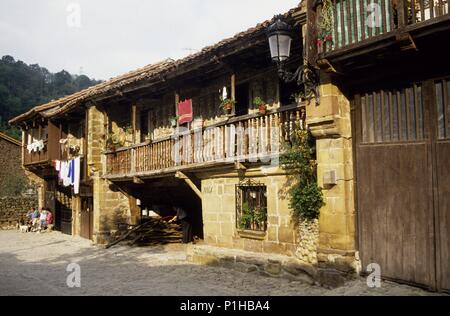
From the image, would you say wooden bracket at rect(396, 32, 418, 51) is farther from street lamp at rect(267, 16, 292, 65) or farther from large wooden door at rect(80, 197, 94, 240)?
large wooden door at rect(80, 197, 94, 240)

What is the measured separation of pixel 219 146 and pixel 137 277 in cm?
357

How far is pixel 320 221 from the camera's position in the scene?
24.9 feet

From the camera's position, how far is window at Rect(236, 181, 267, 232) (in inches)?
375

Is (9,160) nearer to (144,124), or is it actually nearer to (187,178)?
(144,124)

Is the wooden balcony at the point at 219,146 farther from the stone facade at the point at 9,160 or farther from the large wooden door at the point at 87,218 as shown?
the stone facade at the point at 9,160

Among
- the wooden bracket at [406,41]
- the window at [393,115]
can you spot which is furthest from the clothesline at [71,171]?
the wooden bracket at [406,41]

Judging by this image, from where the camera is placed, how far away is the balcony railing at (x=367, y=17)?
5914 mm

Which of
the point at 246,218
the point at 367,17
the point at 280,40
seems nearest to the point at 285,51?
the point at 280,40

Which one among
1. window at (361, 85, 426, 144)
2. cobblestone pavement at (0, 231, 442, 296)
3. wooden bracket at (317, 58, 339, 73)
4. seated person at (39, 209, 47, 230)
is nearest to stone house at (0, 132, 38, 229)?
seated person at (39, 209, 47, 230)

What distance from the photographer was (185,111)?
12281mm

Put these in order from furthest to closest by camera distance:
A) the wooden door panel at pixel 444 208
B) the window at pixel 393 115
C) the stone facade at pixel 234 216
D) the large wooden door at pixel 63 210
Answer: the large wooden door at pixel 63 210
the stone facade at pixel 234 216
the window at pixel 393 115
the wooden door panel at pixel 444 208

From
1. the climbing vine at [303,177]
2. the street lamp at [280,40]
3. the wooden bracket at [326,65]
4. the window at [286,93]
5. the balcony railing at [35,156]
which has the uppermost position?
the street lamp at [280,40]

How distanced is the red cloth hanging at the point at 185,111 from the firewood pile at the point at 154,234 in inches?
186

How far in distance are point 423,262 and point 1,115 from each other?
1918 inches
